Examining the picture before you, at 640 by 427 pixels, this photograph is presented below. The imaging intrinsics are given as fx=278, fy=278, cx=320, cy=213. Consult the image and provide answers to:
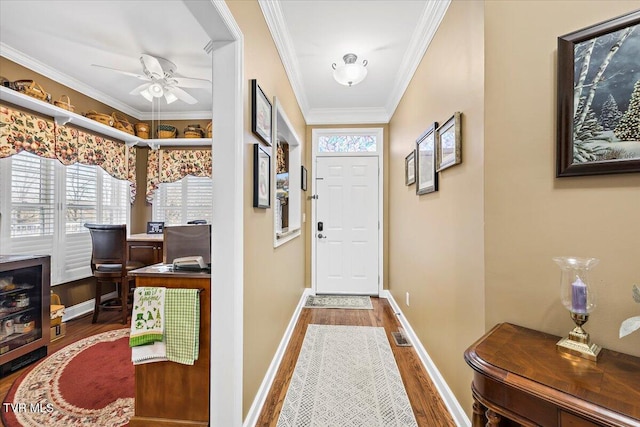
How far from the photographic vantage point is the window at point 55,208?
8.96 feet

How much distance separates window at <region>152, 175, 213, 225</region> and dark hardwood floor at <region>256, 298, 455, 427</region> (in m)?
2.29

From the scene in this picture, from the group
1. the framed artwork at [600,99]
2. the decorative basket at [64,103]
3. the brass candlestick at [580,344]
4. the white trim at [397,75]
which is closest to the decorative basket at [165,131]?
the decorative basket at [64,103]

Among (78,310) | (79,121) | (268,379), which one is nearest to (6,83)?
(79,121)

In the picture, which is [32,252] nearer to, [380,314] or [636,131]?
[380,314]

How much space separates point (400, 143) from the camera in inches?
128

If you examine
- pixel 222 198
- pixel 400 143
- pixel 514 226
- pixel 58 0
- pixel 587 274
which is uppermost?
pixel 58 0

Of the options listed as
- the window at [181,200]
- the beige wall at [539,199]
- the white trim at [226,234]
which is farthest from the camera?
the window at [181,200]

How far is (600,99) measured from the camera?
1.04 m

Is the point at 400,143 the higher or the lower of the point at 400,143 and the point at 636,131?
the higher

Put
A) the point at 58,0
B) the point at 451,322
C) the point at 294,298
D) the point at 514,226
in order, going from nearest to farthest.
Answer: the point at 514,226 → the point at 451,322 → the point at 58,0 → the point at 294,298

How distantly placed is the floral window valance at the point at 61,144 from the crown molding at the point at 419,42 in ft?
11.9

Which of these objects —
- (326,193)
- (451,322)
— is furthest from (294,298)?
(451,322)

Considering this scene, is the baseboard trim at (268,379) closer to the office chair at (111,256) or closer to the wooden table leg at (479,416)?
the wooden table leg at (479,416)

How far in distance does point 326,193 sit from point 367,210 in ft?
2.11
